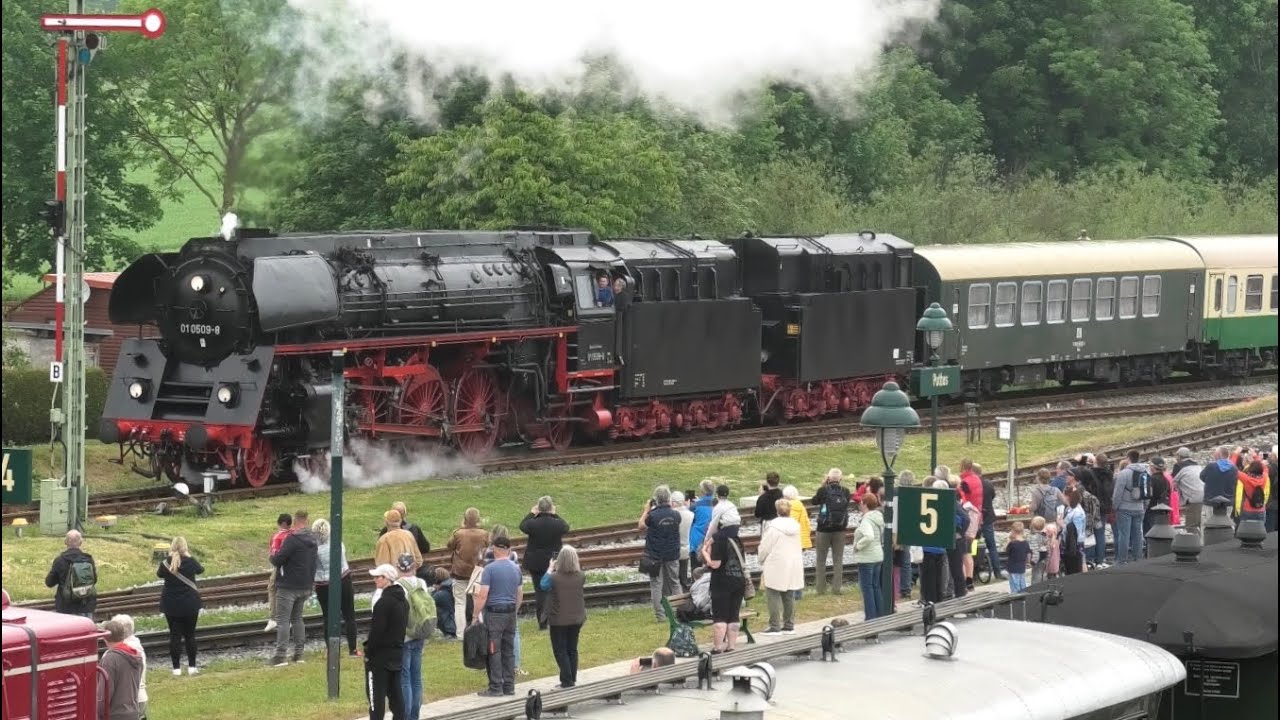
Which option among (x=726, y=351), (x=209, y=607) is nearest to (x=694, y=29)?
(x=726, y=351)

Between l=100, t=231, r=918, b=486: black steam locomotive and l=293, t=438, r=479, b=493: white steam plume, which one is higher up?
l=100, t=231, r=918, b=486: black steam locomotive

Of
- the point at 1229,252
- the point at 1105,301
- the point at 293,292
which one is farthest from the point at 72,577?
the point at 1229,252

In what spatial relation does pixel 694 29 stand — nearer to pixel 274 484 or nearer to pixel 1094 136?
pixel 274 484

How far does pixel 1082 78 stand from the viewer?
7069cm

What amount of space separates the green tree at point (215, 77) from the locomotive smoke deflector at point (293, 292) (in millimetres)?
17741

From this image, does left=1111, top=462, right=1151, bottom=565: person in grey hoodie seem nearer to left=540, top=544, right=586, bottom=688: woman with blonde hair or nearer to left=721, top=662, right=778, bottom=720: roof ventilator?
left=540, top=544, right=586, bottom=688: woman with blonde hair

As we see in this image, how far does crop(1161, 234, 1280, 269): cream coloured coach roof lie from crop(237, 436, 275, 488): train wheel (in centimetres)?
2415

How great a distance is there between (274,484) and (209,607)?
7750 millimetres

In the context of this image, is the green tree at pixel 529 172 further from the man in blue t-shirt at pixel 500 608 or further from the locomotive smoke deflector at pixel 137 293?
the man in blue t-shirt at pixel 500 608

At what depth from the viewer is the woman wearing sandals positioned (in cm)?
1547

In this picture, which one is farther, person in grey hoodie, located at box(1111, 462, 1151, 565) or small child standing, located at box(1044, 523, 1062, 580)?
person in grey hoodie, located at box(1111, 462, 1151, 565)

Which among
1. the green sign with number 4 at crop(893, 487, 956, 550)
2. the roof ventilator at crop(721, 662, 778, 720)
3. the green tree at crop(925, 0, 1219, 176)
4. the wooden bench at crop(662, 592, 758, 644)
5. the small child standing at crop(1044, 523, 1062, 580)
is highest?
the green tree at crop(925, 0, 1219, 176)

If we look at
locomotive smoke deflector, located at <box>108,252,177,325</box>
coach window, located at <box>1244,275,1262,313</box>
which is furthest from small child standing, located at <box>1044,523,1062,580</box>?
coach window, located at <box>1244,275,1262,313</box>

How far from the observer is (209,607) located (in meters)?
18.3
